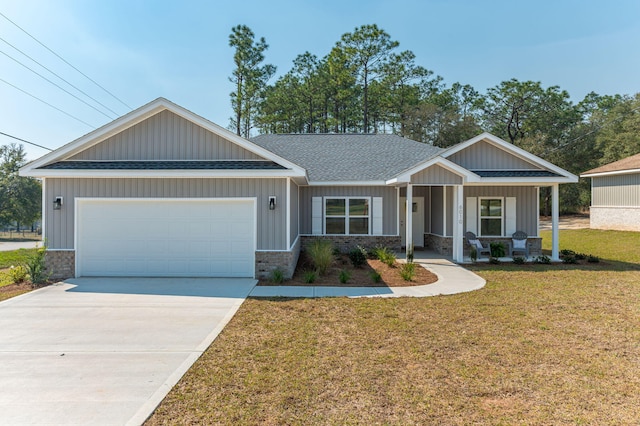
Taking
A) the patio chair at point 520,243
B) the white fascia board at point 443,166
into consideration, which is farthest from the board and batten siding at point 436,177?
the patio chair at point 520,243

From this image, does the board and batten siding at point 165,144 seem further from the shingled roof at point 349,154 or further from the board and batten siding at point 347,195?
the board and batten siding at point 347,195

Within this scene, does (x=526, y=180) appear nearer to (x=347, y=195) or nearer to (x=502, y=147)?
(x=502, y=147)

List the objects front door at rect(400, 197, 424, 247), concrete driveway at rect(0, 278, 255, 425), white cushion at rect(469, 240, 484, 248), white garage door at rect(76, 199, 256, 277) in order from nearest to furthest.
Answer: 1. concrete driveway at rect(0, 278, 255, 425)
2. white garage door at rect(76, 199, 256, 277)
3. white cushion at rect(469, 240, 484, 248)
4. front door at rect(400, 197, 424, 247)

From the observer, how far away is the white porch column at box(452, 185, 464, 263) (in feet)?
40.6

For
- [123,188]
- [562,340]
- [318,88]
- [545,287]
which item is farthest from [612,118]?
[123,188]

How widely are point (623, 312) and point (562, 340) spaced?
2.59m

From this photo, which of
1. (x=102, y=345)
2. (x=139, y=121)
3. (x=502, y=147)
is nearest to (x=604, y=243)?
(x=502, y=147)

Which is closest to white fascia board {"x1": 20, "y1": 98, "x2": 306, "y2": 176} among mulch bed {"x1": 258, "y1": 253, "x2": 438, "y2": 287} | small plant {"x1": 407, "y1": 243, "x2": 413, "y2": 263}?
mulch bed {"x1": 258, "y1": 253, "x2": 438, "y2": 287}

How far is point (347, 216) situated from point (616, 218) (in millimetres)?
18970

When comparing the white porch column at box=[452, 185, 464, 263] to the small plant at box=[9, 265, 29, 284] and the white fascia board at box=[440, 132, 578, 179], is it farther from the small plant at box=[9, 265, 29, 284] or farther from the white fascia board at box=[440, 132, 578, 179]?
the small plant at box=[9, 265, 29, 284]

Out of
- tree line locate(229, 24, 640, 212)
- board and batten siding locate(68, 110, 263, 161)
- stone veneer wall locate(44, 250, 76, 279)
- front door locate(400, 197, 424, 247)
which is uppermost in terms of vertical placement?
tree line locate(229, 24, 640, 212)

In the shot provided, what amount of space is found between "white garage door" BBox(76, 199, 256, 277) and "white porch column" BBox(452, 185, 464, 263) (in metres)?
7.16

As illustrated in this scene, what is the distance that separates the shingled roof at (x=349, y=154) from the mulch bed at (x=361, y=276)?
3.86 metres

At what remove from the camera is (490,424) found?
130 inches
